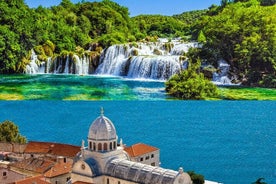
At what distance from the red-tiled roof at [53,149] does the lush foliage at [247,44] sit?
36428 millimetres

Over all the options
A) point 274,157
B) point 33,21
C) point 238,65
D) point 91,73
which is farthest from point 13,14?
point 274,157

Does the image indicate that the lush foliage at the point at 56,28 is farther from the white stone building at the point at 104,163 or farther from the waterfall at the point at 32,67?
the white stone building at the point at 104,163

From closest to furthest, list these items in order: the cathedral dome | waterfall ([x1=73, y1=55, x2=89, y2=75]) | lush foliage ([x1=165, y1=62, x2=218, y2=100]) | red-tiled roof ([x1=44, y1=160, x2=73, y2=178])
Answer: the cathedral dome, red-tiled roof ([x1=44, y1=160, x2=73, y2=178]), lush foliage ([x1=165, y1=62, x2=218, y2=100]), waterfall ([x1=73, y1=55, x2=89, y2=75])

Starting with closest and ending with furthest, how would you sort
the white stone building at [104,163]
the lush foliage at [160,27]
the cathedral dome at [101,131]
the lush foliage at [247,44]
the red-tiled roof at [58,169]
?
the white stone building at [104,163]
the cathedral dome at [101,131]
the red-tiled roof at [58,169]
the lush foliage at [247,44]
the lush foliage at [160,27]

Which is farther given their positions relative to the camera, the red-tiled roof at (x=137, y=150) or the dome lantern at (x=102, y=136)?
the red-tiled roof at (x=137, y=150)

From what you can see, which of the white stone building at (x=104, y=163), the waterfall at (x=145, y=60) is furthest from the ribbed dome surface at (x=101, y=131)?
the waterfall at (x=145, y=60)

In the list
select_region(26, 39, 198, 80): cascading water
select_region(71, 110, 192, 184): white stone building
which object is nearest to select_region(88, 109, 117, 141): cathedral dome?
select_region(71, 110, 192, 184): white stone building

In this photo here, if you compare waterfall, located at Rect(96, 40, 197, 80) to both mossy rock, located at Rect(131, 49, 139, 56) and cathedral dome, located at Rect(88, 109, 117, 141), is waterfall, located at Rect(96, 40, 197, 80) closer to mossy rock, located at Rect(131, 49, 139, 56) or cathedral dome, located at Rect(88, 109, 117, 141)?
mossy rock, located at Rect(131, 49, 139, 56)

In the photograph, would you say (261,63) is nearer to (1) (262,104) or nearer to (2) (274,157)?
(1) (262,104)

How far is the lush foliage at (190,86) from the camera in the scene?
5966 cm

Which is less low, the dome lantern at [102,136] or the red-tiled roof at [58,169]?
the dome lantern at [102,136]

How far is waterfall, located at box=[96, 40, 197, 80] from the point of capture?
219 ft

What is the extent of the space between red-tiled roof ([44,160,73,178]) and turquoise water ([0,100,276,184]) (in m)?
6.84

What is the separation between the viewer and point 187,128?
4522 cm
